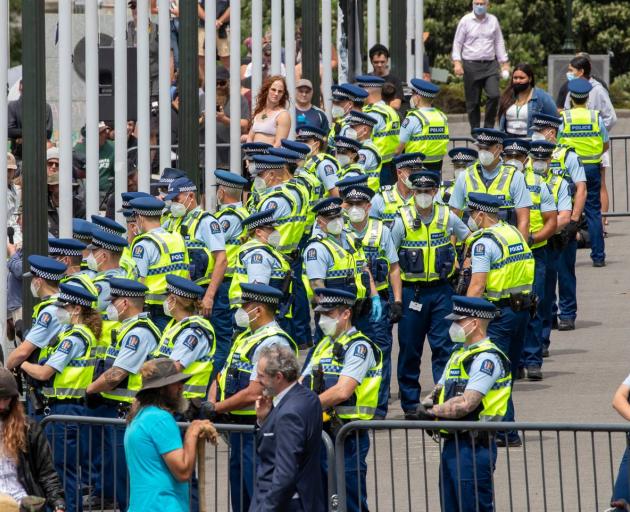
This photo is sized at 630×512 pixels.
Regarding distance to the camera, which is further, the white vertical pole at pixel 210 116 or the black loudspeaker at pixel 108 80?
the white vertical pole at pixel 210 116

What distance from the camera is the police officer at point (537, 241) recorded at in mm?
17531

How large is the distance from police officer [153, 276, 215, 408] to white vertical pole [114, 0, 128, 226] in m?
5.39

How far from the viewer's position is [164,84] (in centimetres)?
2056

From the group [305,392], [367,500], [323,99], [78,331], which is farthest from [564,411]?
[323,99]

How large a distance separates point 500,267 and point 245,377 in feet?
10.8

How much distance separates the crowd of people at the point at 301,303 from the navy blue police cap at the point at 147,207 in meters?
0.02

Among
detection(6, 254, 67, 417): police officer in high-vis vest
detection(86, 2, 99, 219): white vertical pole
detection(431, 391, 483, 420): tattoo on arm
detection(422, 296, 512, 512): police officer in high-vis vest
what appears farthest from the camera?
detection(86, 2, 99, 219): white vertical pole

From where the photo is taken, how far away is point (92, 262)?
610 inches

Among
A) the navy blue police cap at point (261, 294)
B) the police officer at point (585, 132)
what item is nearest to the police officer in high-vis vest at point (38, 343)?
the navy blue police cap at point (261, 294)

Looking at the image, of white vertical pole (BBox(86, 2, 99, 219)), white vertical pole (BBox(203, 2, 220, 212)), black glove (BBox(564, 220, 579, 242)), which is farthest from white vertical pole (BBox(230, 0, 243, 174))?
black glove (BBox(564, 220, 579, 242))

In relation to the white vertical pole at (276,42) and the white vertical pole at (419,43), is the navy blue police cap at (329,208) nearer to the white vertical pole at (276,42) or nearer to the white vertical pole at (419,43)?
the white vertical pole at (276,42)

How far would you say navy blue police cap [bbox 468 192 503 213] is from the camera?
15.6 meters

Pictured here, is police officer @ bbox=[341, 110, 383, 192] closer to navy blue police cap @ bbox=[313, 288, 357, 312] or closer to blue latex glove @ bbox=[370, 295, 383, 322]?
blue latex glove @ bbox=[370, 295, 383, 322]

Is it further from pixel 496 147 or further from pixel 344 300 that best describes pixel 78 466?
pixel 496 147
